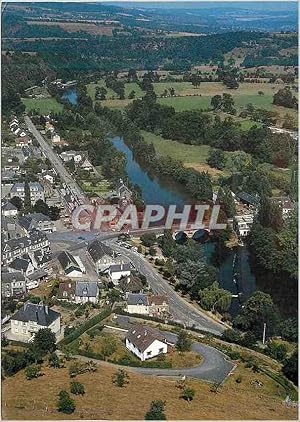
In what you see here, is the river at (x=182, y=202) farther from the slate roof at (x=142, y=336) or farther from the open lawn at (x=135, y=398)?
the open lawn at (x=135, y=398)

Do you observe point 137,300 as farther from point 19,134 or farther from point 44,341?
point 19,134

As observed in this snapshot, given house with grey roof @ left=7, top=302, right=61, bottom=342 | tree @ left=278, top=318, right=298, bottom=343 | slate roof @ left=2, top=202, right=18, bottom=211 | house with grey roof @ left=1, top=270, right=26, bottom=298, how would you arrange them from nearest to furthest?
1. house with grey roof @ left=7, top=302, right=61, bottom=342
2. tree @ left=278, top=318, right=298, bottom=343
3. house with grey roof @ left=1, top=270, right=26, bottom=298
4. slate roof @ left=2, top=202, right=18, bottom=211

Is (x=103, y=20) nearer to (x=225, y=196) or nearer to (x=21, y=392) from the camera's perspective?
(x=225, y=196)

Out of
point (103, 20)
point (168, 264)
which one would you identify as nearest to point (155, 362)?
point (168, 264)

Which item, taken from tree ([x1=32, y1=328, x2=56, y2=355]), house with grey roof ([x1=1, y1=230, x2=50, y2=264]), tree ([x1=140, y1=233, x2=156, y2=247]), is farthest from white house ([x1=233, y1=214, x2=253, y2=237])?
tree ([x1=32, y1=328, x2=56, y2=355])

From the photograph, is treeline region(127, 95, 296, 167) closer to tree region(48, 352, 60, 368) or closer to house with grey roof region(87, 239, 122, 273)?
house with grey roof region(87, 239, 122, 273)

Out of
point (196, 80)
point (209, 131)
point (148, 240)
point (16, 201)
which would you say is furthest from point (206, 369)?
point (196, 80)
